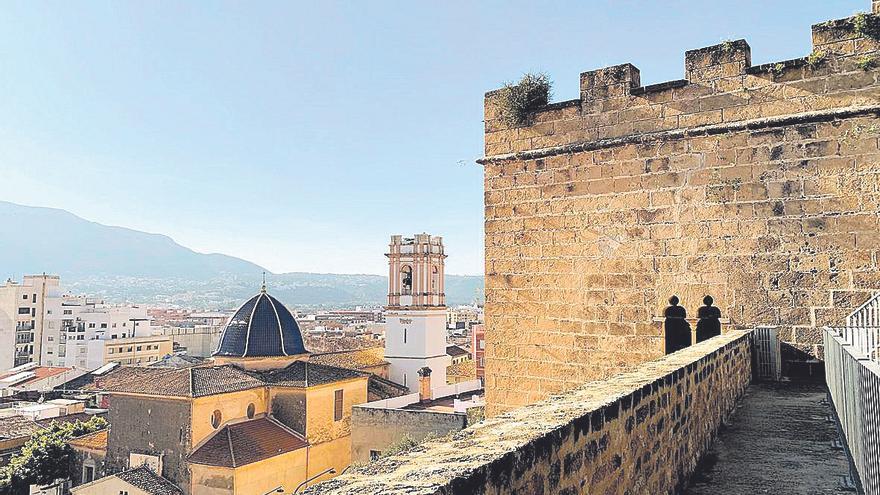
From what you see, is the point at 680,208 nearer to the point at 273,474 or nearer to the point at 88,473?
the point at 273,474

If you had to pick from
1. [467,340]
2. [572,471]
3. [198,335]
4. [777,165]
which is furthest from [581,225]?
[198,335]

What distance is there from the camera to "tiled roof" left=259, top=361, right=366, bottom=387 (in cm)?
2855

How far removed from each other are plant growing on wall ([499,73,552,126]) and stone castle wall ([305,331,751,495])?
15.3 ft

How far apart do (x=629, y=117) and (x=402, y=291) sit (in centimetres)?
3576

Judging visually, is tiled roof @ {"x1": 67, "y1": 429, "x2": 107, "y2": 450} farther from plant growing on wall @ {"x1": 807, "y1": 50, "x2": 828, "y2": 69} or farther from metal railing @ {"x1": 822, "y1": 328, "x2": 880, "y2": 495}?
metal railing @ {"x1": 822, "y1": 328, "x2": 880, "y2": 495}

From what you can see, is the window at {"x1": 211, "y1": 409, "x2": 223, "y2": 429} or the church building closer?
the church building

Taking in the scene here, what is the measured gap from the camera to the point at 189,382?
25.6m

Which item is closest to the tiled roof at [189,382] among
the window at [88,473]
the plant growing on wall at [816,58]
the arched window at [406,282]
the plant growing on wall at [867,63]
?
the window at [88,473]

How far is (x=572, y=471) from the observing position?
2.42 meters

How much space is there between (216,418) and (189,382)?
164 cm

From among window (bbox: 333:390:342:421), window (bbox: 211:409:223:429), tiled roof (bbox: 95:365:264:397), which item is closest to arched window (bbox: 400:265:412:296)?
window (bbox: 333:390:342:421)

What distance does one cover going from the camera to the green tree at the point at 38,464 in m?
27.5

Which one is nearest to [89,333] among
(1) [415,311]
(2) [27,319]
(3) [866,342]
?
(2) [27,319]

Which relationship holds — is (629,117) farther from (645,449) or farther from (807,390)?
(645,449)
